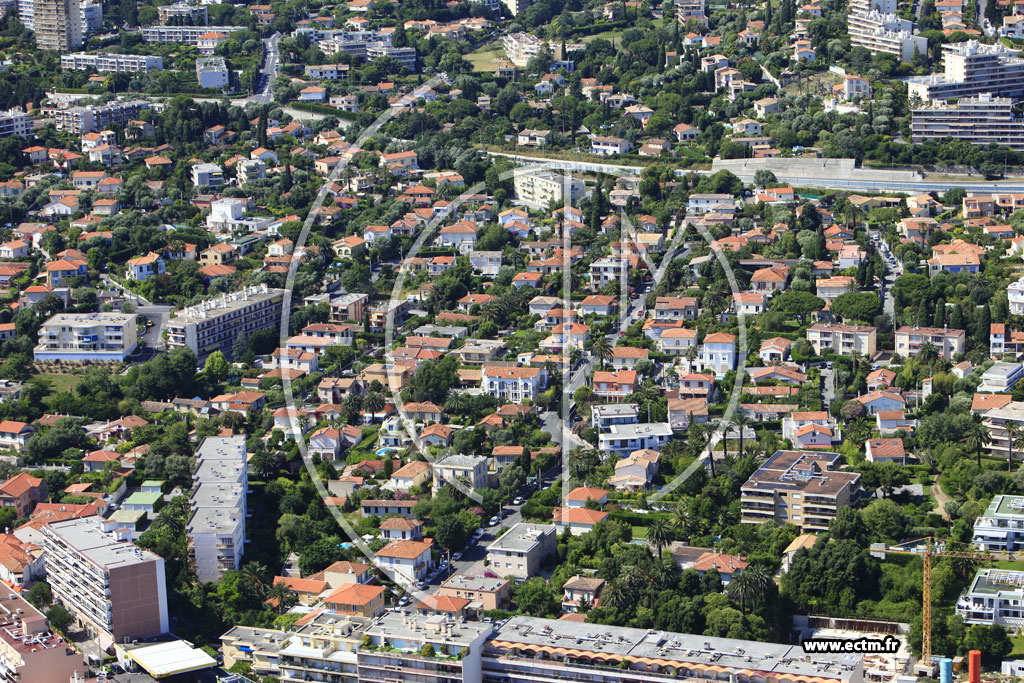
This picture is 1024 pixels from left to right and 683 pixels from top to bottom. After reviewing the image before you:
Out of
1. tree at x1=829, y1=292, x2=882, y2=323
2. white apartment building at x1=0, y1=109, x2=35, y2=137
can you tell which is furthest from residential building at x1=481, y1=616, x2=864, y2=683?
white apartment building at x1=0, y1=109, x2=35, y2=137

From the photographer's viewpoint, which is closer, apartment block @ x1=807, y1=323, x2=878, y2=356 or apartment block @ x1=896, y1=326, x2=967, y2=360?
apartment block @ x1=896, y1=326, x2=967, y2=360

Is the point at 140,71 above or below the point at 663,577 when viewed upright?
above

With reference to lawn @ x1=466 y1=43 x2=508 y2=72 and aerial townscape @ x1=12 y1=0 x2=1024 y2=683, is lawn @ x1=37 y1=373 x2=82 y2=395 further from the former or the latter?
lawn @ x1=466 y1=43 x2=508 y2=72

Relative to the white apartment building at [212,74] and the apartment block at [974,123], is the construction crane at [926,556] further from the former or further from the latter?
the white apartment building at [212,74]

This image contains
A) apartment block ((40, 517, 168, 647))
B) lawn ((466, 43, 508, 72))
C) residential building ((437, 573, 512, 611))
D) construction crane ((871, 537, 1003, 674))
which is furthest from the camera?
lawn ((466, 43, 508, 72))

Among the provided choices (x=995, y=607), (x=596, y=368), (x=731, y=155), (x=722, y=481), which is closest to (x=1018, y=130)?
(x=731, y=155)

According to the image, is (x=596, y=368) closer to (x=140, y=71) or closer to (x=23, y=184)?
(x=23, y=184)

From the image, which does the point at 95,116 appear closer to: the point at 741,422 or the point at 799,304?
the point at 799,304

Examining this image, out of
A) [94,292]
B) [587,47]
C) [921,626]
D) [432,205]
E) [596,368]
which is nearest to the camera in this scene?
[921,626]
